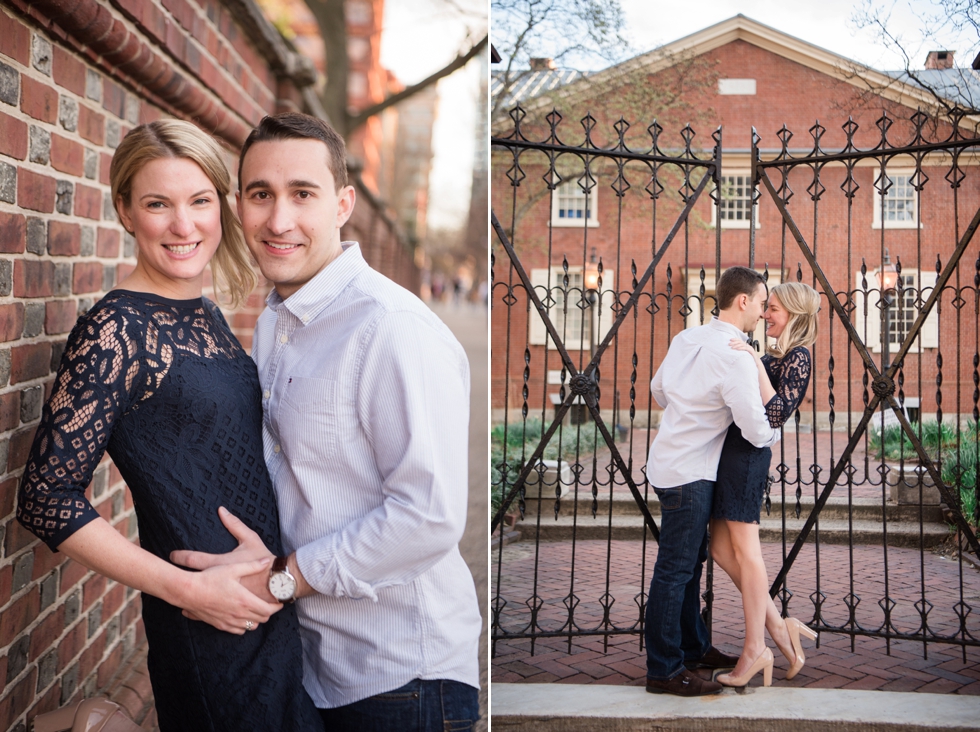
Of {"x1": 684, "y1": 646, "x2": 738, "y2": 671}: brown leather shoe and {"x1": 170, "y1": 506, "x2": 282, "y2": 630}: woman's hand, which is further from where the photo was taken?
{"x1": 684, "y1": 646, "x2": 738, "y2": 671}: brown leather shoe

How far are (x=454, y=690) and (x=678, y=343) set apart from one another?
6.87 ft

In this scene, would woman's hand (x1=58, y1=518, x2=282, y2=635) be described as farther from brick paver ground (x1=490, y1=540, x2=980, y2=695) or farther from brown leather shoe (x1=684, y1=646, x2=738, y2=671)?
brown leather shoe (x1=684, y1=646, x2=738, y2=671)

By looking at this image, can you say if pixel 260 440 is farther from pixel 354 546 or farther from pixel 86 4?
pixel 86 4

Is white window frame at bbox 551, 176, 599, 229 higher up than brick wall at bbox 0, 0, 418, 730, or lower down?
higher up

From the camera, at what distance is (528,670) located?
376cm

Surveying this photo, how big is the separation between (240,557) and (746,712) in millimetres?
2475

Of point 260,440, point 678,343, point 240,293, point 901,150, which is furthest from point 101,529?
point 901,150

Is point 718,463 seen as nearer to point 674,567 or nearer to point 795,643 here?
point 674,567

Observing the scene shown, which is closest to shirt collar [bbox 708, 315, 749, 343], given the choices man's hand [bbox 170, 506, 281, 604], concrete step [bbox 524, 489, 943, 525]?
concrete step [bbox 524, 489, 943, 525]

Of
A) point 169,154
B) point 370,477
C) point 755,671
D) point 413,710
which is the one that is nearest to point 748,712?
point 755,671

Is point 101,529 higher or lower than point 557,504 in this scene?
higher

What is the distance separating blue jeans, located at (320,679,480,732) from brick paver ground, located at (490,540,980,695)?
209 centimetres

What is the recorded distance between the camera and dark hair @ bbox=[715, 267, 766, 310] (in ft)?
10.8

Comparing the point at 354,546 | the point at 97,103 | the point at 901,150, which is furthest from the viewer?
the point at 901,150
